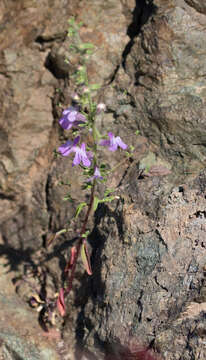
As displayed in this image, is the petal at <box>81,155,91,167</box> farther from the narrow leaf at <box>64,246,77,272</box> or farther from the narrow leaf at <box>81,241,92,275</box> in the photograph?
the narrow leaf at <box>64,246,77,272</box>

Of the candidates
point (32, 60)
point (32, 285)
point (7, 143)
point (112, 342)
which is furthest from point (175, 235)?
point (32, 60)

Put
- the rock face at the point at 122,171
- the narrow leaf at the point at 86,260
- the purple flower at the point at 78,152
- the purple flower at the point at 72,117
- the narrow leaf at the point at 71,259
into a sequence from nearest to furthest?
the purple flower at the point at 72,117, the purple flower at the point at 78,152, the rock face at the point at 122,171, the narrow leaf at the point at 86,260, the narrow leaf at the point at 71,259

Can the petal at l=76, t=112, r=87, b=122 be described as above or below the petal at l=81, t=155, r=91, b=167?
above

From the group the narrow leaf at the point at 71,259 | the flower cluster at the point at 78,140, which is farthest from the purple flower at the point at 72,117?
the narrow leaf at the point at 71,259

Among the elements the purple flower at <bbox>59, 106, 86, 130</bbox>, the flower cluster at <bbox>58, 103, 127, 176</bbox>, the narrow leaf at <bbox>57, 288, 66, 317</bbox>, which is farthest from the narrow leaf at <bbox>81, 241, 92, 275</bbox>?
the purple flower at <bbox>59, 106, 86, 130</bbox>

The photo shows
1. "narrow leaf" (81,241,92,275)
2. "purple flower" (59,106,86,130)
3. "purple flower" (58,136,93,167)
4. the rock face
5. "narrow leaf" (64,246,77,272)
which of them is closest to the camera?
"purple flower" (59,106,86,130)

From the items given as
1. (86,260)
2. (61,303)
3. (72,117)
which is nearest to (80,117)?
(72,117)

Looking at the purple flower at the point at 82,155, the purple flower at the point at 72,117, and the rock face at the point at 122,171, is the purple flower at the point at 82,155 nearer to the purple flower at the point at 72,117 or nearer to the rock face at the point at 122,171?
the purple flower at the point at 72,117

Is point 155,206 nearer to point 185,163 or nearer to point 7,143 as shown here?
point 185,163
